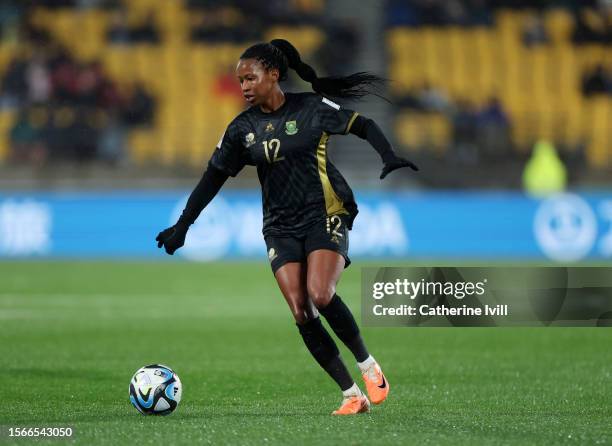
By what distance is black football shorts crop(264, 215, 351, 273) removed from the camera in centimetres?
705

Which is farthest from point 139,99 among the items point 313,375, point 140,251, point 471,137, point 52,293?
point 313,375

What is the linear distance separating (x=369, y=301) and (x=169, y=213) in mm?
14316

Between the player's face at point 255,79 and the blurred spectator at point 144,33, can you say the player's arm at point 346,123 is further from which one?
the blurred spectator at point 144,33

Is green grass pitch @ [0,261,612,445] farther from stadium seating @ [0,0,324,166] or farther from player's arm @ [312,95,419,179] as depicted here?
stadium seating @ [0,0,324,166]

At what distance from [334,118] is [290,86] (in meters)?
17.7

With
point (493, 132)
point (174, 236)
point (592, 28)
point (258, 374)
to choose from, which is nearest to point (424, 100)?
point (493, 132)

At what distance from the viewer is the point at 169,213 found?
22.0 meters

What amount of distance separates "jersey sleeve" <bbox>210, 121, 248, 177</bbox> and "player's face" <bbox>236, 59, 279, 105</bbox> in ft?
0.80

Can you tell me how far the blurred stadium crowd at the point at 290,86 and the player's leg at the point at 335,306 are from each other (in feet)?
56.3

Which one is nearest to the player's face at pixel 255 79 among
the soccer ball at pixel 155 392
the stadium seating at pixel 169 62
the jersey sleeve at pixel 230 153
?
the jersey sleeve at pixel 230 153

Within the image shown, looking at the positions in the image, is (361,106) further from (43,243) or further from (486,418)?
(486,418)

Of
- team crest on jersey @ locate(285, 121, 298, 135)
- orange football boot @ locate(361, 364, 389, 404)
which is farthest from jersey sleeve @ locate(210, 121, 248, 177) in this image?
orange football boot @ locate(361, 364, 389, 404)

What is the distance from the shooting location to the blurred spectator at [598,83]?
26.5 meters

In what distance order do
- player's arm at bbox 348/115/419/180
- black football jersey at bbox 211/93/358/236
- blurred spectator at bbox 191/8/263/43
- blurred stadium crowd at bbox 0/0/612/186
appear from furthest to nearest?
blurred spectator at bbox 191/8/263/43 < blurred stadium crowd at bbox 0/0/612/186 < black football jersey at bbox 211/93/358/236 < player's arm at bbox 348/115/419/180
